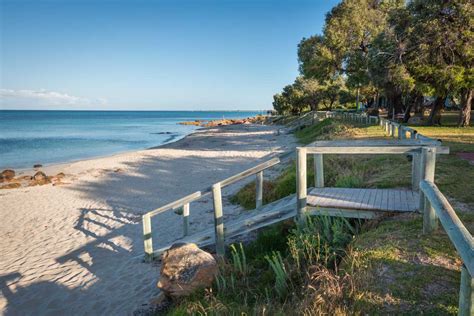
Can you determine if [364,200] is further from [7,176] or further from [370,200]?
[7,176]

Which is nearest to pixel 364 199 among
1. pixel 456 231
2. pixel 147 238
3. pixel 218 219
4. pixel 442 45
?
pixel 218 219

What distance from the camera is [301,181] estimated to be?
17.8ft

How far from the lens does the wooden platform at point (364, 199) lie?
17.0 ft

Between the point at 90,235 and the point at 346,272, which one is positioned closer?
the point at 346,272

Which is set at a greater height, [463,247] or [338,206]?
[463,247]

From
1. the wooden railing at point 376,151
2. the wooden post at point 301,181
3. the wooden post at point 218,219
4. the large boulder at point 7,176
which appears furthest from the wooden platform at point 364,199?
the large boulder at point 7,176

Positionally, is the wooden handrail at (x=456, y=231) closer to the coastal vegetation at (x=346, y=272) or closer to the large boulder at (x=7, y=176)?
the coastal vegetation at (x=346, y=272)

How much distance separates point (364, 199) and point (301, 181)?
1152 millimetres

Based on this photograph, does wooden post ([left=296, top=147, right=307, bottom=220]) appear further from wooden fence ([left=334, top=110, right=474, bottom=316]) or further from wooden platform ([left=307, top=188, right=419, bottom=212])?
wooden fence ([left=334, top=110, right=474, bottom=316])

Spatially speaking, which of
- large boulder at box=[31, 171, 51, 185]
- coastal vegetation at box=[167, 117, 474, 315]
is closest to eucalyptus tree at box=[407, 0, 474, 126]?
coastal vegetation at box=[167, 117, 474, 315]

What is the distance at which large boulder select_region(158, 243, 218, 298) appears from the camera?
15.6ft

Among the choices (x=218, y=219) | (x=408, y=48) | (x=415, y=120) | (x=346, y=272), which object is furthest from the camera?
(x=415, y=120)

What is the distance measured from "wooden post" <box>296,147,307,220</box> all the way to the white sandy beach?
9.15 feet

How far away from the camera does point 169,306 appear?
15.8ft
